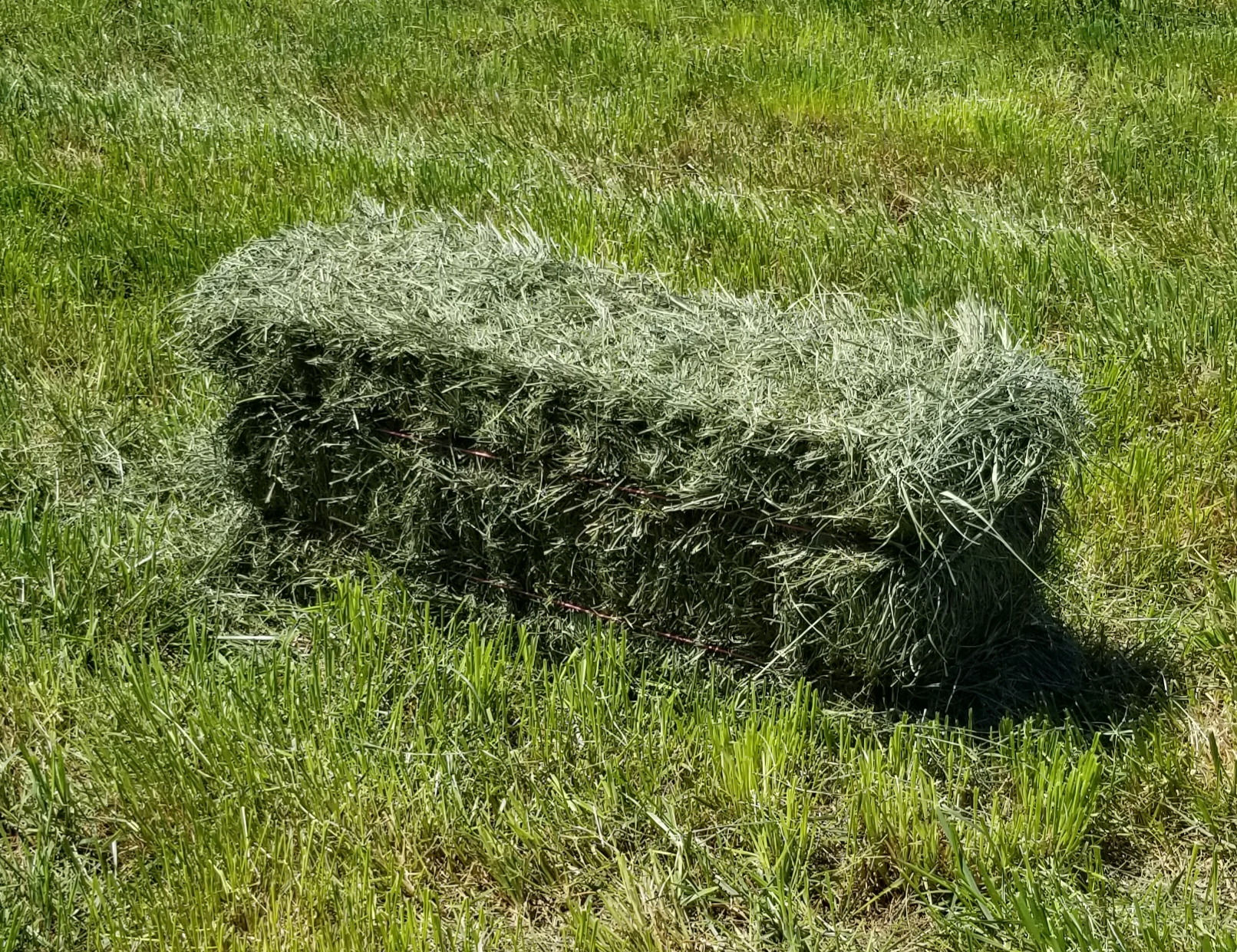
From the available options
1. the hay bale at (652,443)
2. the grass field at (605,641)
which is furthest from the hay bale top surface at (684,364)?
the grass field at (605,641)

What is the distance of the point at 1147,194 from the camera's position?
6.02 metres

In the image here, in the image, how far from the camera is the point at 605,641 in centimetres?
334

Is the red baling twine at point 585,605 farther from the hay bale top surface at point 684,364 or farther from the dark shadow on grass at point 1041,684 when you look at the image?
the dark shadow on grass at point 1041,684

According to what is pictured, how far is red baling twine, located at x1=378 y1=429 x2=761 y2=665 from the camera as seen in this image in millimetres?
3250

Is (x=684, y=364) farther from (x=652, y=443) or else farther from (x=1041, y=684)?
(x=1041, y=684)

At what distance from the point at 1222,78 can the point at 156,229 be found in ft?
18.9

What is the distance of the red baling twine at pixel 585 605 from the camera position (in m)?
3.25

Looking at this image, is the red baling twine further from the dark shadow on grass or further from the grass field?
the dark shadow on grass

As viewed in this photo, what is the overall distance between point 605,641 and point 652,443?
513 mm

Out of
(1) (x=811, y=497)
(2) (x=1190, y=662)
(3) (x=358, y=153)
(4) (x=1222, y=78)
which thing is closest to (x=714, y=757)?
(1) (x=811, y=497)

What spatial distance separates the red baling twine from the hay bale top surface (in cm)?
6

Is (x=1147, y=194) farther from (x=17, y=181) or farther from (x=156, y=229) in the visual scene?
(x=17, y=181)

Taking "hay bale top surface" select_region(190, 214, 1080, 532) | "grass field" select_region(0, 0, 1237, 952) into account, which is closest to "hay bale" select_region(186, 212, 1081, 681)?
"hay bale top surface" select_region(190, 214, 1080, 532)

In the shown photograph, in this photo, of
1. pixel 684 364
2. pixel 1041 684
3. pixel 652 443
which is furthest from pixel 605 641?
pixel 1041 684
